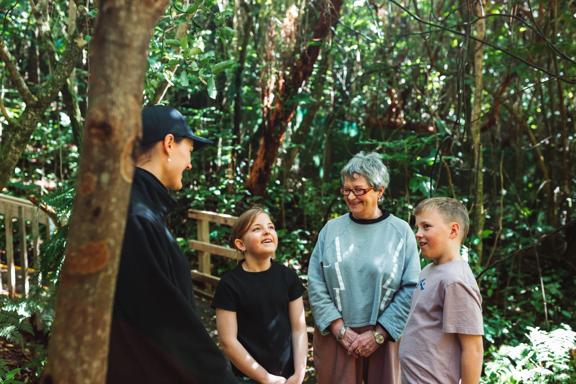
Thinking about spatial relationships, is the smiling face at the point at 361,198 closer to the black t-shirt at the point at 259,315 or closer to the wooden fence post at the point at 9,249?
the black t-shirt at the point at 259,315

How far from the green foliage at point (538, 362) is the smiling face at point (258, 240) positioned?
244cm

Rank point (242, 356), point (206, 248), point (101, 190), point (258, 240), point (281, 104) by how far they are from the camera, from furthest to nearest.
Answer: point (281, 104), point (206, 248), point (258, 240), point (242, 356), point (101, 190)

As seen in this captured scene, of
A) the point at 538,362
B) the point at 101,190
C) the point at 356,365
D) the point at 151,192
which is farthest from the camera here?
the point at 538,362

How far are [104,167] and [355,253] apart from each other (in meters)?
2.24

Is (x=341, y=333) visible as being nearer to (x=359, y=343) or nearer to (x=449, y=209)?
(x=359, y=343)

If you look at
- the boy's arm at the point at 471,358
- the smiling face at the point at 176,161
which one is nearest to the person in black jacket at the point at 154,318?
the smiling face at the point at 176,161

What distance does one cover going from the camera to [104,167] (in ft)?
3.98

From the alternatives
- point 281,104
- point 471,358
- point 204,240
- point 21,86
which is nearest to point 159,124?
point 471,358

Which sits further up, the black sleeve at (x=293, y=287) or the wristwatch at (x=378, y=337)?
the black sleeve at (x=293, y=287)

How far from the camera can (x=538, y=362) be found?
4.62m

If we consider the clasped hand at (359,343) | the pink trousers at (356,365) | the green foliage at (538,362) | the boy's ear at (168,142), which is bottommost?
the green foliage at (538,362)

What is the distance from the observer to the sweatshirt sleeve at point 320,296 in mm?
3262

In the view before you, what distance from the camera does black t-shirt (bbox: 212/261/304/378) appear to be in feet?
9.49

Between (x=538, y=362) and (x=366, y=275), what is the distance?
219 centimetres
